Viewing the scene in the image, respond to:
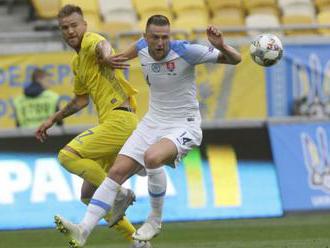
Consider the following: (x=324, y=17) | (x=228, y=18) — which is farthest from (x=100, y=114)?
(x=324, y=17)

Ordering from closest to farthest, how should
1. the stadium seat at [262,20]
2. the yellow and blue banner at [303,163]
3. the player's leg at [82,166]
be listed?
1. the player's leg at [82,166]
2. the yellow and blue banner at [303,163]
3. the stadium seat at [262,20]

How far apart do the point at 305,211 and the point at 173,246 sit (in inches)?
172

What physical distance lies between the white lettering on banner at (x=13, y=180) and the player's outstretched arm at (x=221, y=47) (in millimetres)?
5283

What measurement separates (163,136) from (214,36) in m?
1.08

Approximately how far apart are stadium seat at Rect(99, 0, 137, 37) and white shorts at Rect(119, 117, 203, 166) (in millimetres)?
10604

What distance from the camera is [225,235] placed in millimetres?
12289

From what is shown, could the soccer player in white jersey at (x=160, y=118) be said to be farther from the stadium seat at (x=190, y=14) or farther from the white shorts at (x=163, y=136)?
the stadium seat at (x=190, y=14)

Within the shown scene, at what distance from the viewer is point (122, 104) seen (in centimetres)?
1055

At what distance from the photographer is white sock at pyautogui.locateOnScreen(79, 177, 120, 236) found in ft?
31.3

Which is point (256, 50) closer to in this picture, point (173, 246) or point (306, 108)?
point (173, 246)

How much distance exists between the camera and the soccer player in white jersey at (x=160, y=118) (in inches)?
381

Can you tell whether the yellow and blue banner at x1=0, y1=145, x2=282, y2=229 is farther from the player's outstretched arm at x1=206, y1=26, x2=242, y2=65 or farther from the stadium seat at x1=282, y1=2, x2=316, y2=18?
the stadium seat at x1=282, y1=2, x2=316, y2=18

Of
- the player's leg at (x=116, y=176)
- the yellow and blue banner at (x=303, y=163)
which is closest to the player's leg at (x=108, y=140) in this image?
the player's leg at (x=116, y=176)

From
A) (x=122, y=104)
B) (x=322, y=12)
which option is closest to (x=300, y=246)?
(x=122, y=104)
